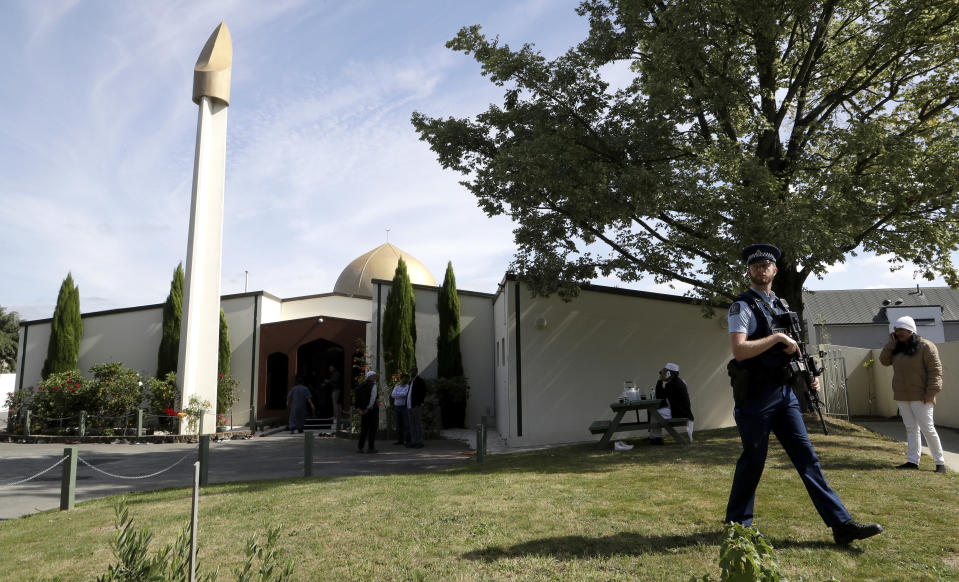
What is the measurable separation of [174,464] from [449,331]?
408 inches

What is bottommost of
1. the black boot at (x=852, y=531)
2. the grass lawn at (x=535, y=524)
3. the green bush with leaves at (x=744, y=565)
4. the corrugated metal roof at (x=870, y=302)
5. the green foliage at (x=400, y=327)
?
the grass lawn at (x=535, y=524)

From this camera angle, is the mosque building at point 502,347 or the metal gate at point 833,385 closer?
the mosque building at point 502,347

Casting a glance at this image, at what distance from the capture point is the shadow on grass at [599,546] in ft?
13.5

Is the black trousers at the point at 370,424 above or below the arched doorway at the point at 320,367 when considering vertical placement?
below

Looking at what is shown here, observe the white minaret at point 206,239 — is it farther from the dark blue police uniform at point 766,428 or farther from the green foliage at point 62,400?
the dark blue police uniform at point 766,428

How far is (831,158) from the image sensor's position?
36.0ft

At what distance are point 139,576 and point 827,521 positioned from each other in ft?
13.0

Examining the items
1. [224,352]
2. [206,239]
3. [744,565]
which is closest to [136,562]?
[744,565]

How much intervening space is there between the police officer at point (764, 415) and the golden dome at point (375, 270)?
27.4m

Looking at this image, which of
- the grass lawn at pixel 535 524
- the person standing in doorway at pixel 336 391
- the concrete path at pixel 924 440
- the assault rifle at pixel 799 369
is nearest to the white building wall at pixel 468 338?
the person standing in doorway at pixel 336 391

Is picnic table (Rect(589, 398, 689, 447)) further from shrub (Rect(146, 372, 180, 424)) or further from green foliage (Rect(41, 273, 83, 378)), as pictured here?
green foliage (Rect(41, 273, 83, 378))

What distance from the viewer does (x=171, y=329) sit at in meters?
21.8

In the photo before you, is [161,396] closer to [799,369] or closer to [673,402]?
[673,402]

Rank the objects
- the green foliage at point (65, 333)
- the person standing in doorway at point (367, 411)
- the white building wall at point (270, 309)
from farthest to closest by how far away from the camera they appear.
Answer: the white building wall at point (270, 309) < the green foliage at point (65, 333) < the person standing in doorway at point (367, 411)
